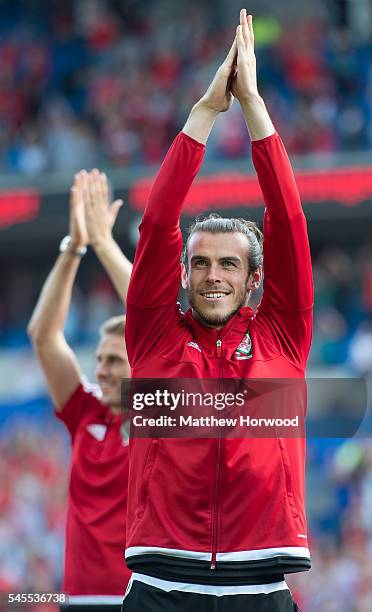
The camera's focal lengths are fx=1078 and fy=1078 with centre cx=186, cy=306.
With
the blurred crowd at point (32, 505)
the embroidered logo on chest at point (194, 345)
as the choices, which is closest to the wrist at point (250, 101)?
the embroidered logo on chest at point (194, 345)

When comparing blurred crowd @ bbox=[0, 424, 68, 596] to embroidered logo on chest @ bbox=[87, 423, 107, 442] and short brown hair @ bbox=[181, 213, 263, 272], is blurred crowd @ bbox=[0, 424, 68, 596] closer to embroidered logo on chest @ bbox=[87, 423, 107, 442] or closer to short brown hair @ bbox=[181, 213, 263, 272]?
embroidered logo on chest @ bbox=[87, 423, 107, 442]

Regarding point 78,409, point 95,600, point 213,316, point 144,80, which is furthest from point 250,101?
point 144,80

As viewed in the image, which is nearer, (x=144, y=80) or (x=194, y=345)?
(x=194, y=345)

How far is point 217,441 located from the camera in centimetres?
314

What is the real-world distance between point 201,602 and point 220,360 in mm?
709

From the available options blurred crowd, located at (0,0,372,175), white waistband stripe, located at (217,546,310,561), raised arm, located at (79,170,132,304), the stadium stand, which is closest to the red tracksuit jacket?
white waistband stripe, located at (217,546,310,561)

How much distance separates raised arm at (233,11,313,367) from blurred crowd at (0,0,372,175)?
996 centimetres

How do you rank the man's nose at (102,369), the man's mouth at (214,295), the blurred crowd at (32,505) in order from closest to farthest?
Answer: 1. the man's mouth at (214,295)
2. the man's nose at (102,369)
3. the blurred crowd at (32,505)

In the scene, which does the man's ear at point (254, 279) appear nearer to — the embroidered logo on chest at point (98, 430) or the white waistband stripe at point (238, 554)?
the white waistband stripe at point (238, 554)

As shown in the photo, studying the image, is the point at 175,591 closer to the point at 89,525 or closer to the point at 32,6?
the point at 89,525

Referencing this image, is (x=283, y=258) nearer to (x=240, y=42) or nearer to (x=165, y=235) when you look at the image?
(x=165, y=235)

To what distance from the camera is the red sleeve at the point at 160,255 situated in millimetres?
3236

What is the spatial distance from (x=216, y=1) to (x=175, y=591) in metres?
15.2

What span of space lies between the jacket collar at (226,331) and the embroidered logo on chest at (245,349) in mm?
→ 14
